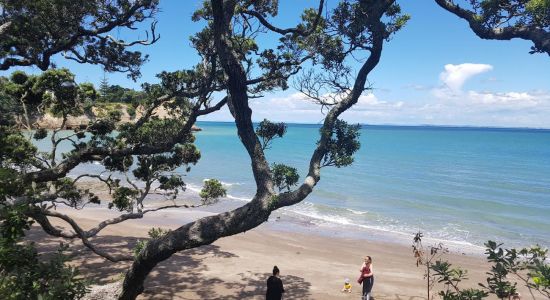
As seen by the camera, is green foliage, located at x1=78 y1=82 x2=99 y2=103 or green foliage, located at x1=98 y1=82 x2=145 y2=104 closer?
green foliage, located at x1=78 y1=82 x2=99 y2=103

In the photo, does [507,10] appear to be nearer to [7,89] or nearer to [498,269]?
[498,269]

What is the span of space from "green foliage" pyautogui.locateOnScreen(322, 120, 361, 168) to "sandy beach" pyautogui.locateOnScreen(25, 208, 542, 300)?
664 centimetres

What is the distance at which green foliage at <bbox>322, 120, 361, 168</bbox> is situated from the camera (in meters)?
9.54

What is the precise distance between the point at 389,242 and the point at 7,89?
1974 cm

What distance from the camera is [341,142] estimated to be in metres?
9.61

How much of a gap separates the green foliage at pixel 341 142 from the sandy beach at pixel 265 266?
6.64m

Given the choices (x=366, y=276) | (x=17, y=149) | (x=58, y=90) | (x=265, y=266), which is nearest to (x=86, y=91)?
(x=58, y=90)

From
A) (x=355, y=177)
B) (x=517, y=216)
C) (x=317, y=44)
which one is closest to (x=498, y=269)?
(x=317, y=44)

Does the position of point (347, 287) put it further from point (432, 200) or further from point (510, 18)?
point (432, 200)

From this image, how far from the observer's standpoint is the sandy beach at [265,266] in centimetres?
1441

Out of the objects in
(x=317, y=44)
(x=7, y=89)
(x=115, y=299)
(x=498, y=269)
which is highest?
(x=317, y=44)

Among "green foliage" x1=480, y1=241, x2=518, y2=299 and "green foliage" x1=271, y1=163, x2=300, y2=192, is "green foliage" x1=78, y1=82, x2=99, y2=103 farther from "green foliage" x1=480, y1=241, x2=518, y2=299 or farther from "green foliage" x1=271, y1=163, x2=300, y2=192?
"green foliage" x1=480, y1=241, x2=518, y2=299

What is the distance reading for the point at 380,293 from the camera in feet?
49.0

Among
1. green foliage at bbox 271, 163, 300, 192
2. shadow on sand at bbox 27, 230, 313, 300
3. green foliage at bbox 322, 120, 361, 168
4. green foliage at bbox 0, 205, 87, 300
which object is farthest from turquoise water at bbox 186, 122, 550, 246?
green foliage at bbox 0, 205, 87, 300
